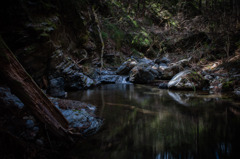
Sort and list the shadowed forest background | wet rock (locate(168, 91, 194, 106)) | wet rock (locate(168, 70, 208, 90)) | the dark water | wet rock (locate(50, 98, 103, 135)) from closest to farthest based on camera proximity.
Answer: the shadowed forest background
the dark water
wet rock (locate(50, 98, 103, 135))
wet rock (locate(168, 91, 194, 106))
wet rock (locate(168, 70, 208, 90))

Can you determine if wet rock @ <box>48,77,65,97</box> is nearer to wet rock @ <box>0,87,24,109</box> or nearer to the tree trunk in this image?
wet rock @ <box>0,87,24,109</box>

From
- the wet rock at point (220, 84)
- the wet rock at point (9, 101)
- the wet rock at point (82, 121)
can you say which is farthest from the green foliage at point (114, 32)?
the wet rock at point (9, 101)

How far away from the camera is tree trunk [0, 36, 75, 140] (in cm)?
136

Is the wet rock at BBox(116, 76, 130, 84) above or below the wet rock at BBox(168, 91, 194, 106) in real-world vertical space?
above

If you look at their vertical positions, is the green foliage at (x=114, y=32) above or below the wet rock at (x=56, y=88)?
above

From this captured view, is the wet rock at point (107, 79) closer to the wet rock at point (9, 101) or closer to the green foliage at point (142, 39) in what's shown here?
the wet rock at point (9, 101)

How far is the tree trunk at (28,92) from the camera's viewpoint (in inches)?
53.4

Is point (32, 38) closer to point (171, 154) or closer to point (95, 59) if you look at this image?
point (171, 154)

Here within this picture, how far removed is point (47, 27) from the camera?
376cm

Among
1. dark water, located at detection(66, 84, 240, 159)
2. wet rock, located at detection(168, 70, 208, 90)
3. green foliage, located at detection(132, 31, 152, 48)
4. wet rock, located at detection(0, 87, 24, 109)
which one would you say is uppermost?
green foliage, located at detection(132, 31, 152, 48)

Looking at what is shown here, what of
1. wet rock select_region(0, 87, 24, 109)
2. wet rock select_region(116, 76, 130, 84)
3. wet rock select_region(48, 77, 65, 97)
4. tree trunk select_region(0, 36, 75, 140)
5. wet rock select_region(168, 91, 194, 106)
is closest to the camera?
tree trunk select_region(0, 36, 75, 140)

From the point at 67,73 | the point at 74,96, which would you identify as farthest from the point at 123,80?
the point at 74,96

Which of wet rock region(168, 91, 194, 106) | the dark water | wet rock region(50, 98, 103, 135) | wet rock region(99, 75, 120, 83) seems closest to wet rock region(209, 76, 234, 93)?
wet rock region(168, 91, 194, 106)

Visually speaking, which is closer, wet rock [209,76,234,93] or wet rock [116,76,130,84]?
wet rock [209,76,234,93]
